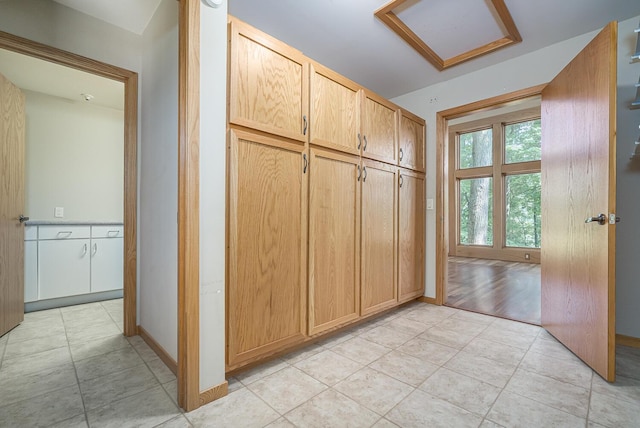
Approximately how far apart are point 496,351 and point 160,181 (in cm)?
256

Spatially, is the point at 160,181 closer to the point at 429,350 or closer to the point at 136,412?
the point at 136,412

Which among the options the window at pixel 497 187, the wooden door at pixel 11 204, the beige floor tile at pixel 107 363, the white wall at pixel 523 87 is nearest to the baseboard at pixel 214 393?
the beige floor tile at pixel 107 363

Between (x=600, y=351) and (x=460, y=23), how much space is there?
242cm

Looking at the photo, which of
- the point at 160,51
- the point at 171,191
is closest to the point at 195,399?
the point at 171,191

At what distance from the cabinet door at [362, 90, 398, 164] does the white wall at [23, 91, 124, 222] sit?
3.21 m

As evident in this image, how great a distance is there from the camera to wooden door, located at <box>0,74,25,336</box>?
2.11 m

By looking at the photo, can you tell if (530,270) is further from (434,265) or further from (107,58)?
(107,58)

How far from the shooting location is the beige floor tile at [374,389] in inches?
52.9

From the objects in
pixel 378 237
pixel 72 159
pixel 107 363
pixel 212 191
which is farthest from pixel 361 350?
pixel 72 159

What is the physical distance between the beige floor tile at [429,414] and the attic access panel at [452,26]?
2443 millimetres

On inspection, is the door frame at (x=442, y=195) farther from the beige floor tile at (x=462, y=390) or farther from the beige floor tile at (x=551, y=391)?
the beige floor tile at (x=462, y=390)

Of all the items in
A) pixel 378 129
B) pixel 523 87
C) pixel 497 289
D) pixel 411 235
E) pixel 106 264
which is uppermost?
pixel 523 87

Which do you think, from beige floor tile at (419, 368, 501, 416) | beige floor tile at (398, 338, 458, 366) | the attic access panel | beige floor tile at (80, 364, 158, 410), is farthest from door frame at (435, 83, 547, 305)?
beige floor tile at (80, 364, 158, 410)

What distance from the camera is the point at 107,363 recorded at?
68.1 inches
